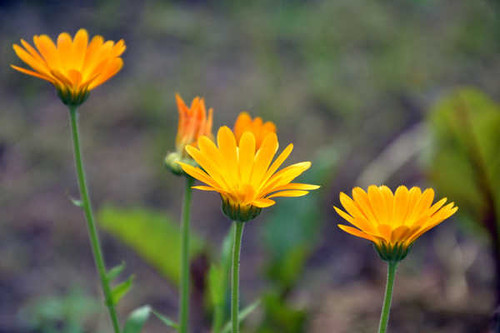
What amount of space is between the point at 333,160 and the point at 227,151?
1057mm

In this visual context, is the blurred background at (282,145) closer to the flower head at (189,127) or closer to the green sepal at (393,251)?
the flower head at (189,127)

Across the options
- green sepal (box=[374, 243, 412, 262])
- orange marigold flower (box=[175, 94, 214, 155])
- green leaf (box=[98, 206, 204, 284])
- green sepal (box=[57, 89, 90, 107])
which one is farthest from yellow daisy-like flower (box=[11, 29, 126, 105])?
green leaf (box=[98, 206, 204, 284])

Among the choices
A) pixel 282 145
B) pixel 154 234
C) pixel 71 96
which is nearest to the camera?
pixel 71 96

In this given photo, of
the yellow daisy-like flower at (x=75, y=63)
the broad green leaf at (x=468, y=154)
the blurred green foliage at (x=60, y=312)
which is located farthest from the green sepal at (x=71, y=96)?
the broad green leaf at (x=468, y=154)

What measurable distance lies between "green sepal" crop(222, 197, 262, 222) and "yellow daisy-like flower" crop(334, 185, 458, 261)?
14 cm

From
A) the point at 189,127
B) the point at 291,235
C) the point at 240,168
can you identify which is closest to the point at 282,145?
the point at 291,235

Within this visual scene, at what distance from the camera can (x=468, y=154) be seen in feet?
6.08

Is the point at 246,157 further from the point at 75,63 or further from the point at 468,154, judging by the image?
the point at 468,154

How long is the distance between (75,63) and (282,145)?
178 cm

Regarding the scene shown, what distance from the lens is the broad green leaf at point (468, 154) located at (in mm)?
1799

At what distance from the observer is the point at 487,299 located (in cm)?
196

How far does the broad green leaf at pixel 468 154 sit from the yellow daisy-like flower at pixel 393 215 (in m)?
1.02

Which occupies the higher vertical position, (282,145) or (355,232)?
(282,145)

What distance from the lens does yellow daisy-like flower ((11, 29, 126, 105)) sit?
984mm
